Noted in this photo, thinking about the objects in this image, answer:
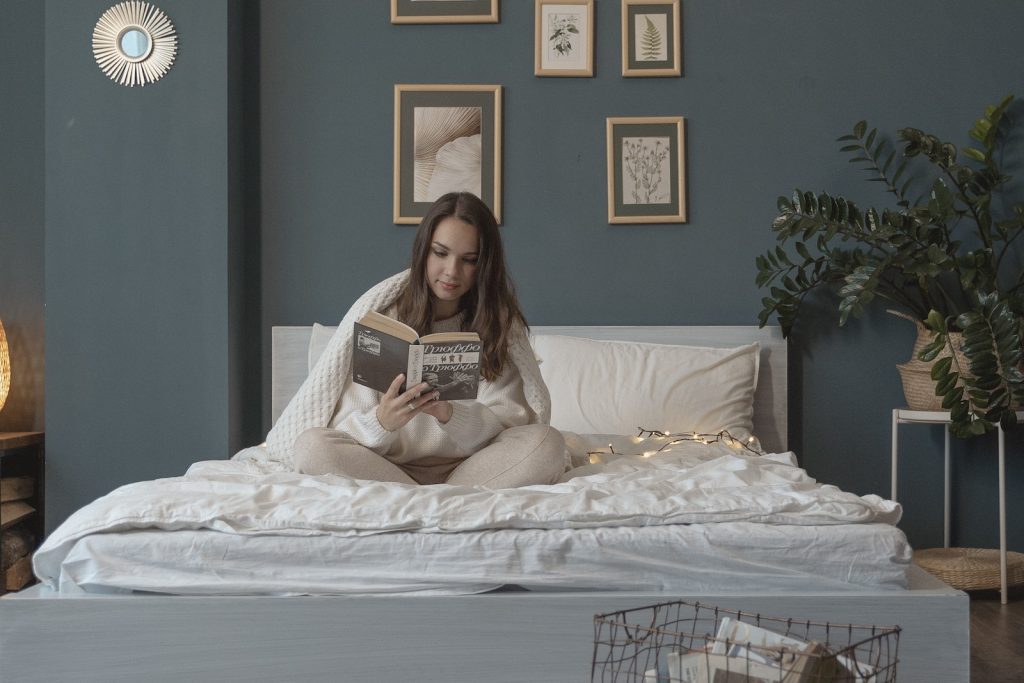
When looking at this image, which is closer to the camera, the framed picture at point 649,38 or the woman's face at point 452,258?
the woman's face at point 452,258

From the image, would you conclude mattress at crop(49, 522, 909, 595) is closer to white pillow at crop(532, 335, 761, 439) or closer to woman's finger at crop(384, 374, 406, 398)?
woman's finger at crop(384, 374, 406, 398)

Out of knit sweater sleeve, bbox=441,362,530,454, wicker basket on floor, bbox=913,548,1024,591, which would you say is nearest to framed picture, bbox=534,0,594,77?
knit sweater sleeve, bbox=441,362,530,454

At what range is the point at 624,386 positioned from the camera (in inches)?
122

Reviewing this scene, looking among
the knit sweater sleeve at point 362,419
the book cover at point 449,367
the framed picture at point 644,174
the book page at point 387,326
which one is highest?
the framed picture at point 644,174

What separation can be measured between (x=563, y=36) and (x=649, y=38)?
29 centimetres

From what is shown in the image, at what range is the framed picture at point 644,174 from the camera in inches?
135

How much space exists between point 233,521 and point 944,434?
2.60 metres

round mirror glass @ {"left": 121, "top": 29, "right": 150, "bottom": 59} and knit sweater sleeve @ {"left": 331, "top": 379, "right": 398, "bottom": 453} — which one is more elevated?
round mirror glass @ {"left": 121, "top": 29, "right": 150, "bottom": 59}

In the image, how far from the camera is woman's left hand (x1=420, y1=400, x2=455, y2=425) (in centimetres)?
204

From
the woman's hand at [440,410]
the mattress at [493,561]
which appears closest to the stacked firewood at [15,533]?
the mattress at [493,561]

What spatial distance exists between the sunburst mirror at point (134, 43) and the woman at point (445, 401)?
143cm

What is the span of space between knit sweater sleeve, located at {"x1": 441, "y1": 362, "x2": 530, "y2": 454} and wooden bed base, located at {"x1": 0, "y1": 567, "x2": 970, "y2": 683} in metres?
0.59

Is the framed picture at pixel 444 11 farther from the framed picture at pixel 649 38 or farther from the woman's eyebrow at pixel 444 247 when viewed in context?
the woman's eyebrow at pixel 444 247

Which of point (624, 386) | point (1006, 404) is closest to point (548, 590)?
point (624, 386)
